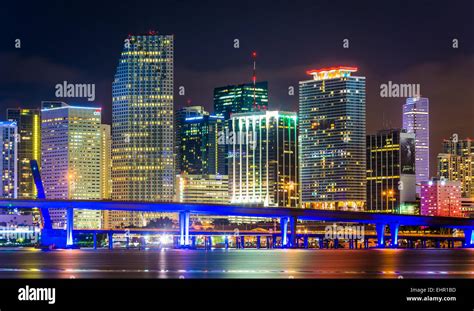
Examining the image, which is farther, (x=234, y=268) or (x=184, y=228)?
(x=184, y=228)

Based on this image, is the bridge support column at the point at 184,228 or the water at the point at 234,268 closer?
the water at the point at 234,268

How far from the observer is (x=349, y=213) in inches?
7849

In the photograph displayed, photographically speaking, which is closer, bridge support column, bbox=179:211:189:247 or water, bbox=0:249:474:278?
water, bbox=0:249:474:278

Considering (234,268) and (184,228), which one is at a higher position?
(234,268)

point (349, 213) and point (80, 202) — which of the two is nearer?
point (80, 202)
